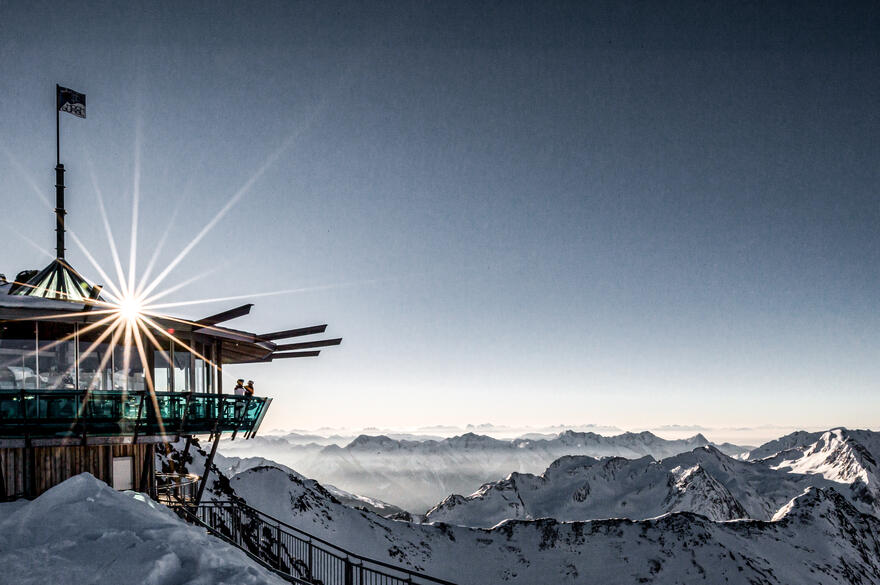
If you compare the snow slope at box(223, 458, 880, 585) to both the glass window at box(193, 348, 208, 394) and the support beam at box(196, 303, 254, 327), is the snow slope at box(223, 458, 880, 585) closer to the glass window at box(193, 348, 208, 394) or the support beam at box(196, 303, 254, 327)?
the glass window at box(193, 348, 208, 394)

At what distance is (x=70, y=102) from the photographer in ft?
78.0

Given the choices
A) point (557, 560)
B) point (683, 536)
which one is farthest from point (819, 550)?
point (557, 560)

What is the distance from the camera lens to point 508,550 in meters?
122

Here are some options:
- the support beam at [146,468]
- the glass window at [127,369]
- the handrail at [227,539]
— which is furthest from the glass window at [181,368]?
the handrail at [227,539]

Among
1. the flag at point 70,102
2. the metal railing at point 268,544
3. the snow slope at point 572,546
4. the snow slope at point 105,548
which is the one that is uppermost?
the flag at point 70,102

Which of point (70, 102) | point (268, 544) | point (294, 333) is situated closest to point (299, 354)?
point (294, 333)

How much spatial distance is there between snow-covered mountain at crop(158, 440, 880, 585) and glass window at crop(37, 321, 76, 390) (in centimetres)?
8389

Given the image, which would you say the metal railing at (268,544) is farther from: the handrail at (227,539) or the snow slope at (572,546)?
the snow slope at (572,546)

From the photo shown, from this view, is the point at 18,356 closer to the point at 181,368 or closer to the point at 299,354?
the point at 181,368

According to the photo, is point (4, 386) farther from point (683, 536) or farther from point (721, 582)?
point (683, 536)

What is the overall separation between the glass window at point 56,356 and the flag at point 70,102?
27.3ft

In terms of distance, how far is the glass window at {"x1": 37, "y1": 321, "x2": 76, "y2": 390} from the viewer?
19875mm

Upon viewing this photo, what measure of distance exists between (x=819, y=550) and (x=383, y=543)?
9045 centimetres

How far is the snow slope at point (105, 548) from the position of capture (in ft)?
36.8
